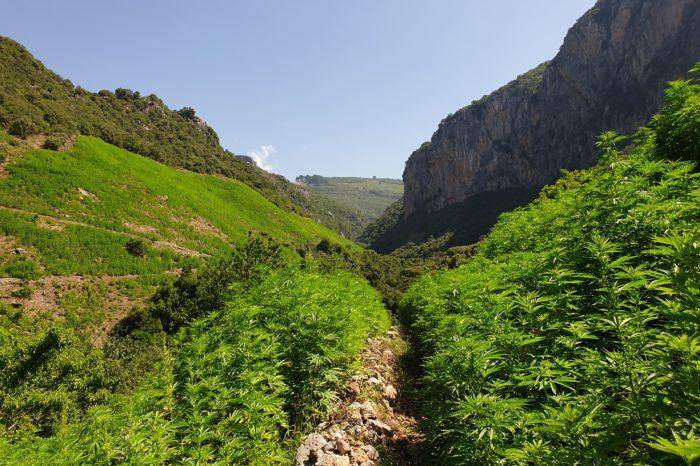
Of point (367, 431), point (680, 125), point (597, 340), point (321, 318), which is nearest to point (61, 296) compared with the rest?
point (321, 318)

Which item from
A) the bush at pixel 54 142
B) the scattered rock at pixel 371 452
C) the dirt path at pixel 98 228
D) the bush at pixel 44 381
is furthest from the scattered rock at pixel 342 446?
the bush at pixel 54 142

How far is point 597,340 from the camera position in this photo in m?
4.32

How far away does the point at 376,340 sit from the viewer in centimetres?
1255

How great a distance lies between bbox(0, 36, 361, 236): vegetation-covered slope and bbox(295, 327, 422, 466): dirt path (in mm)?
64126

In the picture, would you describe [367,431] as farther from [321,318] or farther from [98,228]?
[98,228]

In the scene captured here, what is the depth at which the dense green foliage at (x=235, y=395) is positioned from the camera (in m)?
3.97

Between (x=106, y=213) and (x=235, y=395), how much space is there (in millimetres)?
52334

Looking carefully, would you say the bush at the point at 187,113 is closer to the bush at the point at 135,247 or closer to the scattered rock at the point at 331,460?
the bush at the point at 135,247

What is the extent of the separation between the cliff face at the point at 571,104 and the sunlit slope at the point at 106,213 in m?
108

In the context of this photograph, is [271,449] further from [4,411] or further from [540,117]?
[540,117]

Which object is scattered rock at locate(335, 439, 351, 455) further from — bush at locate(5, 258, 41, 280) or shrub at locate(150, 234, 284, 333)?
bush at locate(5, 258, 41, 280)

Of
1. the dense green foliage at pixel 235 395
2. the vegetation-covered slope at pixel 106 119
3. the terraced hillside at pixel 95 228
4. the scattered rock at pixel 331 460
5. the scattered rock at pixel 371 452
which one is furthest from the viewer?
the vegetation-covered slope at pixel 106 119

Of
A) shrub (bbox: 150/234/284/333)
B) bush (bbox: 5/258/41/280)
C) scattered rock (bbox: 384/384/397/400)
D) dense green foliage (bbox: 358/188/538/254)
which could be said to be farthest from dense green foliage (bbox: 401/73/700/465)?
dense green foliage (bbox: 358/188/538/254)

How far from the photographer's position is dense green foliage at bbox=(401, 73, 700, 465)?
2.42 meters
